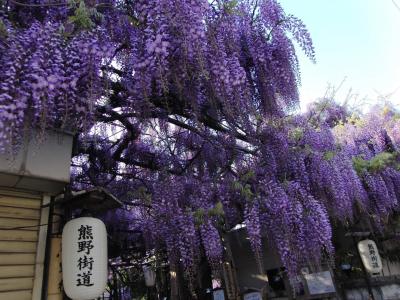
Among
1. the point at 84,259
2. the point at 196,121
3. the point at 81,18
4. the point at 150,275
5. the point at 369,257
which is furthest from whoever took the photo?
the point at 150,275

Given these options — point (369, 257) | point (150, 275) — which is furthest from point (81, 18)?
point (150, 275)

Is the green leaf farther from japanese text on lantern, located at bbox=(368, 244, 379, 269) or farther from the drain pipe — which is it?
japanese text on lantern, located at bbox=(368, 244, 379, 269)

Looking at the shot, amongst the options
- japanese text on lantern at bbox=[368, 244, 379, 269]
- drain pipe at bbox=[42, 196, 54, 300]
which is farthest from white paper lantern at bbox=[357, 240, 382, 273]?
drain pipe at bbox=[42, 196, 54, 300]

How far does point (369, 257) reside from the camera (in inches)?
316

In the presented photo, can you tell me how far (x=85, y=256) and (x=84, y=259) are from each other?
3 cm

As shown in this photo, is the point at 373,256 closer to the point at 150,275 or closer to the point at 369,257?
the point at 369,257

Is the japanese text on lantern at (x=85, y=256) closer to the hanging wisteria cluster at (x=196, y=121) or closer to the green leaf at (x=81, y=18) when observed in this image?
the hanging wisteria cluster at (x=196, y=121)

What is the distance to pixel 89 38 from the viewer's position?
390 cm

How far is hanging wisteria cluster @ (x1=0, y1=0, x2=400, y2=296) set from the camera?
3.79 metres

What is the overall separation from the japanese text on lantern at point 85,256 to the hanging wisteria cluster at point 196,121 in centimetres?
121

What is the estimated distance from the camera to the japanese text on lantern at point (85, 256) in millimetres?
4148

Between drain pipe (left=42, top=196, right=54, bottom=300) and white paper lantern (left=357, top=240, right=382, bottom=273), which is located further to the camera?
white paper lantern (left=357, top=240, right=382, bottom=273)

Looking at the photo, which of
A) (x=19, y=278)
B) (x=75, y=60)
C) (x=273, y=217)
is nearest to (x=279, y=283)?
(x=273, y=217)

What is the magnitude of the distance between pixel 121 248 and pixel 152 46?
6373mm
